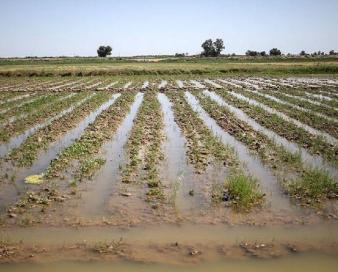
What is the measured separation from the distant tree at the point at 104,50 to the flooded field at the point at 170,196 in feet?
407

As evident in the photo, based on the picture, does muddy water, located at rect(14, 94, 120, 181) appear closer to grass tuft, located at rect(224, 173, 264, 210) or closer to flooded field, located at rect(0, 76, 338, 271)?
flooded field, located at rect(0, 76, 338, 271)

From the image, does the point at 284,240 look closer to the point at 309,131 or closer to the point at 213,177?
the point at 213,177

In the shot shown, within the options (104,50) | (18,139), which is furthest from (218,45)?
(18,139)

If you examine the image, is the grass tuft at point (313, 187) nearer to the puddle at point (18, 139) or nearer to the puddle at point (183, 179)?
the puddle at point (183, 179)

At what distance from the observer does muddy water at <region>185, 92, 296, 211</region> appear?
24.8ft

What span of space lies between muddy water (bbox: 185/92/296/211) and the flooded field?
4 centimetres

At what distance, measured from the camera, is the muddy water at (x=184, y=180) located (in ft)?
24.8

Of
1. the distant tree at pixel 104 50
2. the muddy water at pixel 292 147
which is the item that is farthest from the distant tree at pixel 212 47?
the muddy water at pixel 292 147

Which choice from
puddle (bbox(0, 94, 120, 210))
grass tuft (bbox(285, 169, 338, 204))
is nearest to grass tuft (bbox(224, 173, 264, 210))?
grass tuft (bbox(285, 169, 338, 204))

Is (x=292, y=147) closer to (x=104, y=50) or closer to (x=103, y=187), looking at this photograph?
(x=103, y=187)

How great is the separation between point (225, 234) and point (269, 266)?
105 centimetres

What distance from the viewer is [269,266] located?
5.45m

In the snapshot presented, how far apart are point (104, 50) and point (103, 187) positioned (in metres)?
132

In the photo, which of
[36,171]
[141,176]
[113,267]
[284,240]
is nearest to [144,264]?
[113,267]
